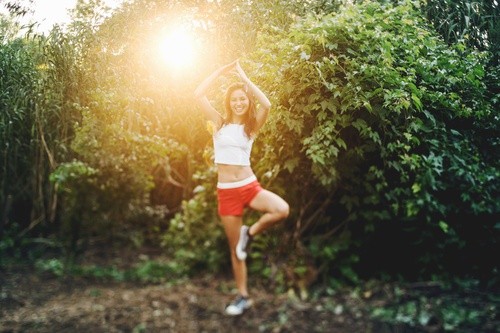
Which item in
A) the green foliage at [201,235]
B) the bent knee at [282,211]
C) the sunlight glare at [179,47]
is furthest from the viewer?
the green foliage at [201,235]

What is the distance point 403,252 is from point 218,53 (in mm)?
2623

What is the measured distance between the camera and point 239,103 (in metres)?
2.68

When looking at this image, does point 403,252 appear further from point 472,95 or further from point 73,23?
point 73,23

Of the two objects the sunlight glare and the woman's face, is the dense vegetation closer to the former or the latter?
the sunlight glare

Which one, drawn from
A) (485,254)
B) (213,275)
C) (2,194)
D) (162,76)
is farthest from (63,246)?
(485,254)

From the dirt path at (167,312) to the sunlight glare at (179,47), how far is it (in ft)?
7.02

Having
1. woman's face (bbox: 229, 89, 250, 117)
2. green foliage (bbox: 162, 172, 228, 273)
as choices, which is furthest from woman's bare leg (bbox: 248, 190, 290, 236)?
green foliage (bbox: 162, 172, 228, 273)

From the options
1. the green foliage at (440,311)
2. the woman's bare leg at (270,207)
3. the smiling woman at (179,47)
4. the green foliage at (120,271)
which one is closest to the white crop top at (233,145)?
the woman's bare leg at (270,207)

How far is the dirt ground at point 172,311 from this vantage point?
133 inches

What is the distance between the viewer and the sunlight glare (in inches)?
155

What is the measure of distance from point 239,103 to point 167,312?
2.02 metres

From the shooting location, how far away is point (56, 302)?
180 inches

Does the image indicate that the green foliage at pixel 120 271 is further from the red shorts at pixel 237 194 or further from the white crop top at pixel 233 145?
the white crop top at pixel 233 145

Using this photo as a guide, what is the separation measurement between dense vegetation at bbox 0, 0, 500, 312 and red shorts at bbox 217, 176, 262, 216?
746 mm
